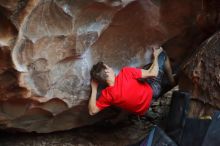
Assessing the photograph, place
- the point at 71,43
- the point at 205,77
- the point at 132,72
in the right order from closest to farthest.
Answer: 1. the point at 71,43
2. the point at 205,77
3. the point at 132,72

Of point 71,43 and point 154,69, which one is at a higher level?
point 71,43

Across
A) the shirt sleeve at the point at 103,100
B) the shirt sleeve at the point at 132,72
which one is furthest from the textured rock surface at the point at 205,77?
the shirt sleeve at the point at 103,100

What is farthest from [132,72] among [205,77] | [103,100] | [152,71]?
[205,77]

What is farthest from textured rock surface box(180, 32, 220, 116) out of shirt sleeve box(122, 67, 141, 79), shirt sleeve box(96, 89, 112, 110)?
shirt sleeve box(96, 89, 112, 110)

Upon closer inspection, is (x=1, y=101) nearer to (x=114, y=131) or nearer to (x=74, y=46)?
(x=74, y=46)

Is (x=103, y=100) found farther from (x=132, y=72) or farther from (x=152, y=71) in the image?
(x=152, y=71)

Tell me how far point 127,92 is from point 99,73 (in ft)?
0.66

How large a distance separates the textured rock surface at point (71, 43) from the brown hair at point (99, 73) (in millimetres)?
42

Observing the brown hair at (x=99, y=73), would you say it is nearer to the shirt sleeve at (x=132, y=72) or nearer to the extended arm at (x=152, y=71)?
the shirt sleeve at (x=132, y=72)

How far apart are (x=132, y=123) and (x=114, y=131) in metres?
0.22

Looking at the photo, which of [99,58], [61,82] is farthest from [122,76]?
[61,82]

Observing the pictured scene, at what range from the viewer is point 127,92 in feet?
8.53

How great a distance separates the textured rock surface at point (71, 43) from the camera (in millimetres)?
2203

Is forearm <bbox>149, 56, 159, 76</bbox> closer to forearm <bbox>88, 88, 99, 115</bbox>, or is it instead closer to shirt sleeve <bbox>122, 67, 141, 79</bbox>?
shirt sleeve <bbox>122, 67, 141, 79</bbox>
